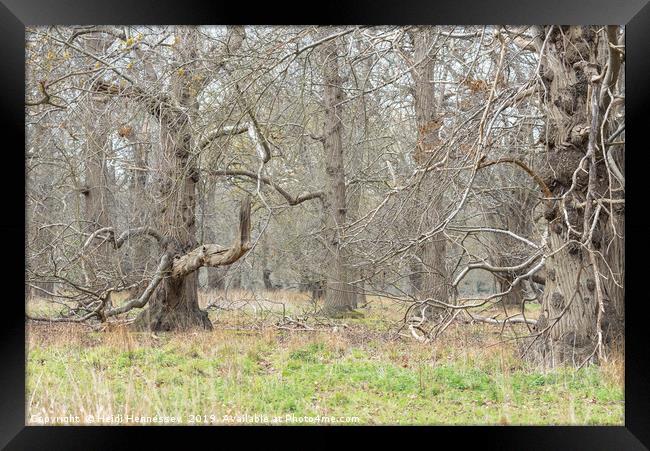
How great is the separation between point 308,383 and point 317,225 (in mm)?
3222

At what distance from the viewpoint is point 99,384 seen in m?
4.86

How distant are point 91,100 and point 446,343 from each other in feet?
14.1

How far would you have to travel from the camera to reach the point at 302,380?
5.00m

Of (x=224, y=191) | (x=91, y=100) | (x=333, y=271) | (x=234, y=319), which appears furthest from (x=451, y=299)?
(x=91, y=100)

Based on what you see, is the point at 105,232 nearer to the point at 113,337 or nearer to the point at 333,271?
the point at 113,337

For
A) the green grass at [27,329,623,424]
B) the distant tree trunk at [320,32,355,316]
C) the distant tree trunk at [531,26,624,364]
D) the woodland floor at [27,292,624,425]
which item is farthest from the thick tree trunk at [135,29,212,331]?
the distant tree trunk at [531,26,624,364]

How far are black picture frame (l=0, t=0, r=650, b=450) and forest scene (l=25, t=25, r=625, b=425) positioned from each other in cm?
38

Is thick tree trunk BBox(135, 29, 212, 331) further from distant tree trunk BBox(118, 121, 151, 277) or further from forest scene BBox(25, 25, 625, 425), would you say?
distant tree trunk BBox(118, 121, 151, 277)
